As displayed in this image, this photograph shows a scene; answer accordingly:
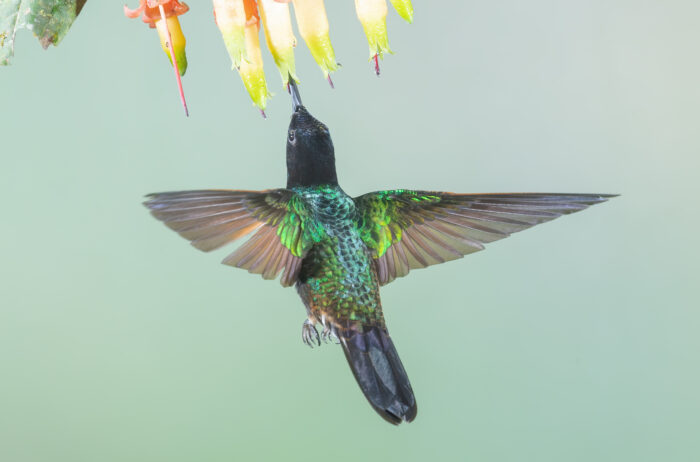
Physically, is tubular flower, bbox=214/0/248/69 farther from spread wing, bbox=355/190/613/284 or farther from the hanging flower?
spread wing, bbox=355/190/613/284

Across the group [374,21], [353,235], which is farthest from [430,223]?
[374,21]

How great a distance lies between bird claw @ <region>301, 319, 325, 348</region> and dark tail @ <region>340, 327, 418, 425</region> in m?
0.04

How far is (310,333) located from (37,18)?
461 mm

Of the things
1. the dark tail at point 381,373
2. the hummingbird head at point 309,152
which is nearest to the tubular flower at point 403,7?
the hummingbird head at point 309,152

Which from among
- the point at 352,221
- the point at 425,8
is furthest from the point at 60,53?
the point at 352,221

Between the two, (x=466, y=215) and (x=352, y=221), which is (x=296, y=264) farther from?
(x=466, y=215)

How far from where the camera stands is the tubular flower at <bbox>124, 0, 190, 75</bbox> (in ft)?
1.87

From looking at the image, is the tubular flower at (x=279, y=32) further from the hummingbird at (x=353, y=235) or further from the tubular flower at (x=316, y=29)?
the hummingbird at (x=353, y=235)

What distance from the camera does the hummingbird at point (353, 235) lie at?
2.53 ft

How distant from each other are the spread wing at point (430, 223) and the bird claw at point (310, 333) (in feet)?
0.33

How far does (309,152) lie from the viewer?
81 cm

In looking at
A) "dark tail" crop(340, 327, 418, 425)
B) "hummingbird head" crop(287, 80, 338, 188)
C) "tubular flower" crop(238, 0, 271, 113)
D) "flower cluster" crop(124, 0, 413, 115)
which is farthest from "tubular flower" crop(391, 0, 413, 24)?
"dark tail" crop(340, 327, 418, 425)

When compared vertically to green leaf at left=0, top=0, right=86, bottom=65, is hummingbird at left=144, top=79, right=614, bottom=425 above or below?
below

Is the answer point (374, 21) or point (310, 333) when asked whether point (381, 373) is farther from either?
point (374, 21)
